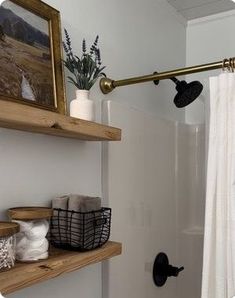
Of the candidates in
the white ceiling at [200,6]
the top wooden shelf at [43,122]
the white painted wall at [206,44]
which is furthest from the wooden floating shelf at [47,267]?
the white ceiling at [200,6]

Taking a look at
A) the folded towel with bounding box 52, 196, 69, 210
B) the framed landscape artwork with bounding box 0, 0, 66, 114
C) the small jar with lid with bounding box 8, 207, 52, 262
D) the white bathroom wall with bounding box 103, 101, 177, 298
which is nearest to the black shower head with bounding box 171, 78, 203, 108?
the white bathroom wall with bounding box 103, 101, 177, 298

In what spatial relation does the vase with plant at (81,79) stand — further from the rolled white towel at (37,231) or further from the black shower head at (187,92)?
the black shower head at (187,92)

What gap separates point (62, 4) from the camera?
1.00m

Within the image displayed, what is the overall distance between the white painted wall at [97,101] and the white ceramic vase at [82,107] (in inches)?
4.2

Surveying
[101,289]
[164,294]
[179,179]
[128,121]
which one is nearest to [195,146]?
[179,179]

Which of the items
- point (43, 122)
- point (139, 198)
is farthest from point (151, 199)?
point (43, 122)

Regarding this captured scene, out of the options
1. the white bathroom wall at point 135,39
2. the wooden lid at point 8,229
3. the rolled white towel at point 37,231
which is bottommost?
the rolled white towel at point 37,231

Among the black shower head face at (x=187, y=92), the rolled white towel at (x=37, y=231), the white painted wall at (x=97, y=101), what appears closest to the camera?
the rolled white towel at (x=37, y=231)

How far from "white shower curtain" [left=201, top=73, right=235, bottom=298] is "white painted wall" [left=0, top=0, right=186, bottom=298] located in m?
0.37

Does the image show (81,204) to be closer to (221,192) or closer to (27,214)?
(27,214)

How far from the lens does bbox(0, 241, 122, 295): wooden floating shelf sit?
0.65 metres

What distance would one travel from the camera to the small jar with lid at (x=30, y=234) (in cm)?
74

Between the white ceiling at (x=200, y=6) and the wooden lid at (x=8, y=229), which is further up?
the white ceiling at (x=200, y=6)

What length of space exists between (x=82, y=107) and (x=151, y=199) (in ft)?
1.96
